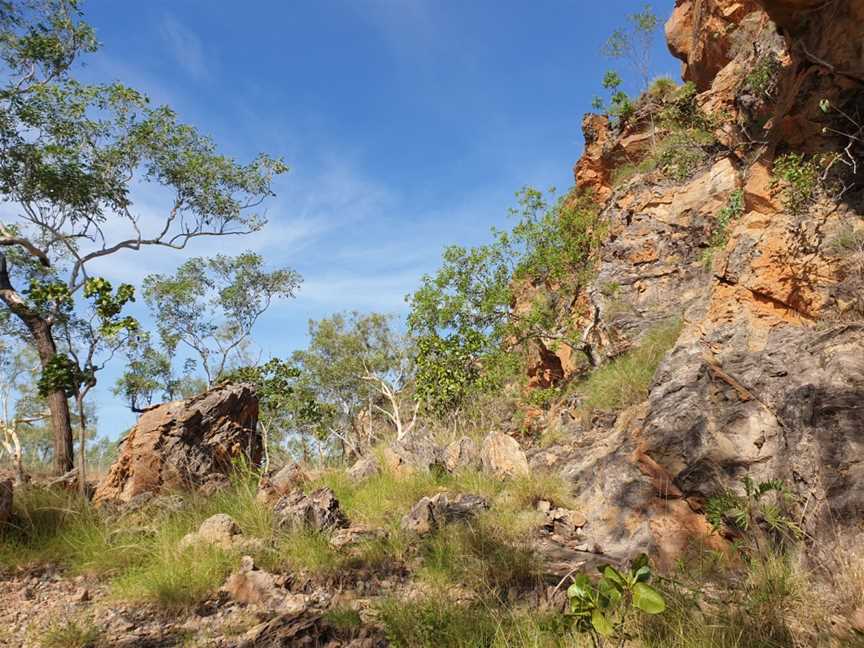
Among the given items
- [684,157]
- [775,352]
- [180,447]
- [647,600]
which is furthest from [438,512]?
[684,157]

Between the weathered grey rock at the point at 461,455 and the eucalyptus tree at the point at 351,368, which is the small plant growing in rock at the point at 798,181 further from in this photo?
the eucalyptus tree at the point at 351,368

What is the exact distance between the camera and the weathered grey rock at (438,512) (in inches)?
163

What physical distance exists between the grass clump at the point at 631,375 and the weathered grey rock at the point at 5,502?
669cm

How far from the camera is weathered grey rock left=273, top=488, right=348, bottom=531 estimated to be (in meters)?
3.95

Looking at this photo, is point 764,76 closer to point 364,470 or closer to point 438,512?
point 438,512

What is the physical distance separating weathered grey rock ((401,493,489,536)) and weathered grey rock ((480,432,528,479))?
0.91 m

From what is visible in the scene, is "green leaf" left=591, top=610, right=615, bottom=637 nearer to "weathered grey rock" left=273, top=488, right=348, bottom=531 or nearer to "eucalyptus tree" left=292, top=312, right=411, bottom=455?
"weathered grey rock" left=273, top=488, right=348, bottom=531

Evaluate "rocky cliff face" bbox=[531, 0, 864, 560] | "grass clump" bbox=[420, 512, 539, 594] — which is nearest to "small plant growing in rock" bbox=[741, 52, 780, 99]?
"rocky cliff face" bbox=[531, 0, 864, 560]

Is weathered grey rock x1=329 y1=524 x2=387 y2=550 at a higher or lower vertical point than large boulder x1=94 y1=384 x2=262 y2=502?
lower

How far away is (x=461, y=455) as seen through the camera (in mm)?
6512

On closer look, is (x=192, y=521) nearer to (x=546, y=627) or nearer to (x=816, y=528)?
(x=546, y=627)

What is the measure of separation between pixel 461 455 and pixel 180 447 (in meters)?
3.59

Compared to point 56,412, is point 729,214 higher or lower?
higher

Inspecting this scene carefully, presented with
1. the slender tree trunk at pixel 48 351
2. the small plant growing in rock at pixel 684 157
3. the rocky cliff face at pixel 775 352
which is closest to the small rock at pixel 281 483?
the rocky cliff face at pixel 775 352
